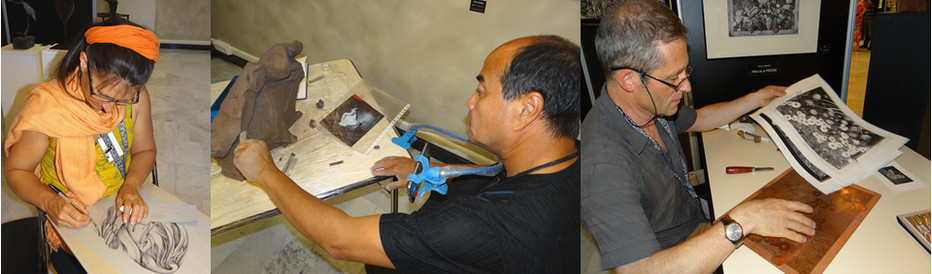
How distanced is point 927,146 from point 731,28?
46cm

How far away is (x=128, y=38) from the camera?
96 centimetres

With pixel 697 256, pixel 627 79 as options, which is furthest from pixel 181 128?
pixel 697 256

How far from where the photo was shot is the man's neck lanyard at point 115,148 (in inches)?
41.1

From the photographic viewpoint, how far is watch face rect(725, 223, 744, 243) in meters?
0.92

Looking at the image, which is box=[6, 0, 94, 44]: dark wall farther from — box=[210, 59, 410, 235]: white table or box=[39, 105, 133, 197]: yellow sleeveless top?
box=[210, 59, 410, 235]: white table

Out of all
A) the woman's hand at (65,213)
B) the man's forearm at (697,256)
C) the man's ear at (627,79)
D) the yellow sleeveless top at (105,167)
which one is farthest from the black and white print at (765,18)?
the woman's hand at (65,213)

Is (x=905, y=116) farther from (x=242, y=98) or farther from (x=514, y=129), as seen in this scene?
(x=242, y=98)

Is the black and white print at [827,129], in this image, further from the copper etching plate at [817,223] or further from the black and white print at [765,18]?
the black and white print at [765,18]

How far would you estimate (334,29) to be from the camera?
0.92 metres

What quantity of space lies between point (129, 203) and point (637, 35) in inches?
41.5

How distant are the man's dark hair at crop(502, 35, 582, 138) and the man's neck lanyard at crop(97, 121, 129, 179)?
31.1 inches

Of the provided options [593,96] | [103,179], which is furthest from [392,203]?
[103,179]

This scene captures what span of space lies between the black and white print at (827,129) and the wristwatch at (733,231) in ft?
1.27

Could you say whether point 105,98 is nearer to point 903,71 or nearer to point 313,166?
point 313,166
